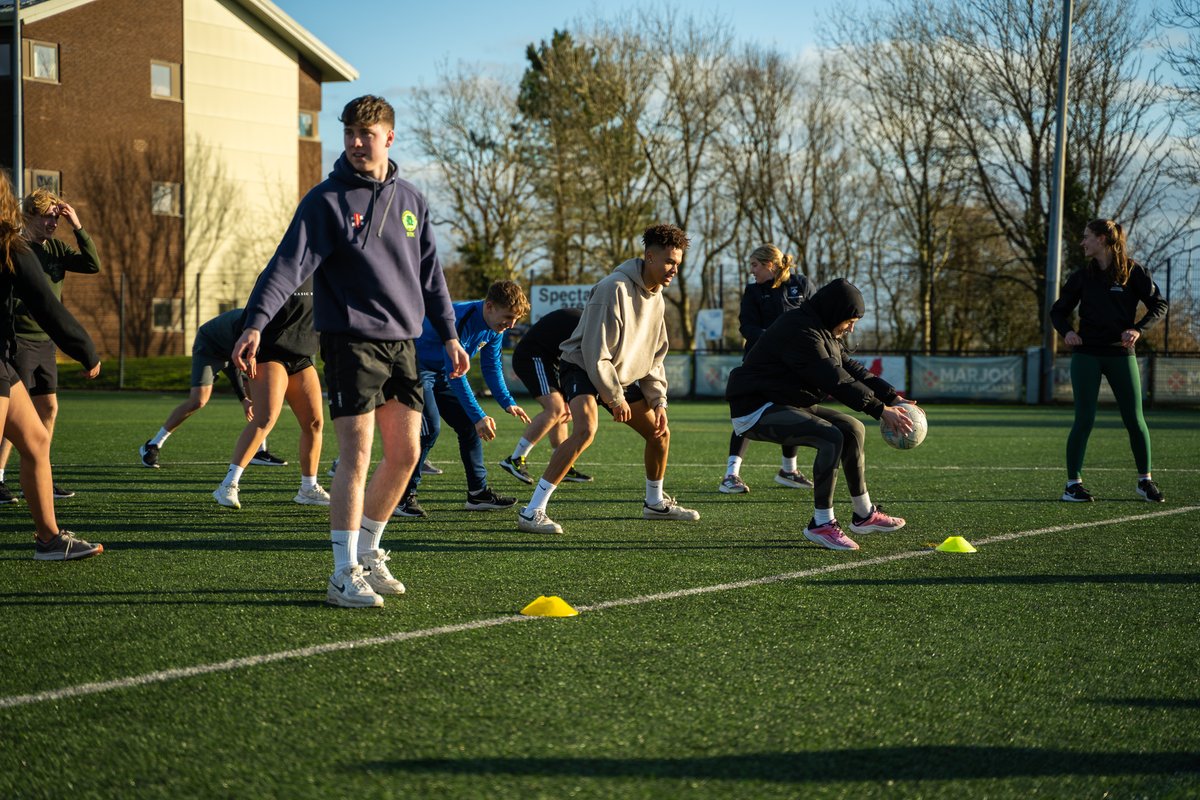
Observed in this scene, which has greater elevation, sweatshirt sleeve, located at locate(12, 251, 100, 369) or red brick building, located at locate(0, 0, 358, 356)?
red brick building, located at locate(0, 0, 358, 356)

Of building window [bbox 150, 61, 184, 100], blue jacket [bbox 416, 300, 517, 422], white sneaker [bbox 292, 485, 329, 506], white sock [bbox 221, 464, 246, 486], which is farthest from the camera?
building window [bbox 150, 61, 184, 100]

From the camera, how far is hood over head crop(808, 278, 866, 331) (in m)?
6.50

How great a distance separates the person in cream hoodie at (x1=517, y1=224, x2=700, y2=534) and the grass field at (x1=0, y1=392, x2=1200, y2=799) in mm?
440

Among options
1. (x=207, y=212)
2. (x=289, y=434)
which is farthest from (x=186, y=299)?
(x=289, y=434)

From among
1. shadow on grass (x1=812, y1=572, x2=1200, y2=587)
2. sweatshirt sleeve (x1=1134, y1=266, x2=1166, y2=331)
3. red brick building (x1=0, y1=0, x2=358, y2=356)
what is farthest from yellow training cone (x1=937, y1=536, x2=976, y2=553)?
red brick building (x1=0, y1=0, x2=358, y2=356)

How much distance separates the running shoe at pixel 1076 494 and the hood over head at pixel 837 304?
3064mm

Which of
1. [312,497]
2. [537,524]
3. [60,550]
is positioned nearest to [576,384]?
[537,524]

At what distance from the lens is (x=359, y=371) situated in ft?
15.4

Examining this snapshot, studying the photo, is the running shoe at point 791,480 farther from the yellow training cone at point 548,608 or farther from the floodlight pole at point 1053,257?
the floodlight pole at point 1053,257

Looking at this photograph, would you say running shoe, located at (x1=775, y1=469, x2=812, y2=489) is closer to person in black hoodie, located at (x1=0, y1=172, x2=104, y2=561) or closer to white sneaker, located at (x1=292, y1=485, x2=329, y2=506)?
white sneaker, located at (x1=292, y1=485, x2=329, y2=506)

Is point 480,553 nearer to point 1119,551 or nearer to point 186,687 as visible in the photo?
point 186,687

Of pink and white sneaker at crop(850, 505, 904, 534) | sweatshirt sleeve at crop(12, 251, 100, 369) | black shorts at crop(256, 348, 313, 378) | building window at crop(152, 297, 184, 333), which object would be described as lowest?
pink and white sneaker at crop(850, 505, 904, 534)

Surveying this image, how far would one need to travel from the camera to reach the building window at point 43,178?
38312 millimetres

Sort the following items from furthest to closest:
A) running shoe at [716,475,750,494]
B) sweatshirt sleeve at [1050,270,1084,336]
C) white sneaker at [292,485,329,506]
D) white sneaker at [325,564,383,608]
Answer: running shoe at [716,475,750,494], sweatshirt sleeve at [1050,270,1084,336], white sneaker at [292,485,329,506], white sneaker at [325,564,383,608]
